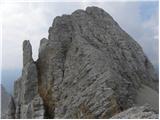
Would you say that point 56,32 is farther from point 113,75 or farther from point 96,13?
point 113,75

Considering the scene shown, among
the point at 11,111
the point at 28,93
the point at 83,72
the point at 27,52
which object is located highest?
the point at 27,52

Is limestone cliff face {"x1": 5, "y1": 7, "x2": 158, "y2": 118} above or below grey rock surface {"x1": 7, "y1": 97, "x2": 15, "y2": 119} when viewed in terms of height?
above

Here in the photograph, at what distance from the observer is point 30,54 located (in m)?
47.0

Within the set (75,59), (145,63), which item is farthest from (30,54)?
(145,63)

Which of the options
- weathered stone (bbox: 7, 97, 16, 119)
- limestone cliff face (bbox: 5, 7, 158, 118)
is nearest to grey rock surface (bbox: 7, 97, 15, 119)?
weathered stone (bbox: 7, 97, 16, 119)

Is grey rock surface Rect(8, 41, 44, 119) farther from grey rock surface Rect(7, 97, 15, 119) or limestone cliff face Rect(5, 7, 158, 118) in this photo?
grey rock surface Rect(7, 97, 15, 119)

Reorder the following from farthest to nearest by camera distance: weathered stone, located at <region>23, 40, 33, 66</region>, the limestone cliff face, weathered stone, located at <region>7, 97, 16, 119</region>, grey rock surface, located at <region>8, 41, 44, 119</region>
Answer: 1. weathered stone, located at <region>7, 97, 16, 119</region>
2. weathered stone, located at <region>23, 40, 33, 66</region>
3. grey rock surface, located at <region>8, 41, 44, 119</region>
4. the limestone cliff face

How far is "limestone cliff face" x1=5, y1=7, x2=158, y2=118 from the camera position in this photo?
3678 cm

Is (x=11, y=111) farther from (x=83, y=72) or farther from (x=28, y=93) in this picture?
(x=83, y=72)

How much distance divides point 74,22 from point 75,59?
253 inches

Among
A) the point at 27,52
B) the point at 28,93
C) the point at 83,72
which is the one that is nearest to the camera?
the point at 83,72

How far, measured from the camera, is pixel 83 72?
130 ft

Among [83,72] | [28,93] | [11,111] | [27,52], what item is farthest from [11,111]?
[83,72]

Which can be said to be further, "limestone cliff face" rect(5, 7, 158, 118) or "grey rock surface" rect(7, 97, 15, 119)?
"grey rock surface" rect(7, 97, 15, 119)
